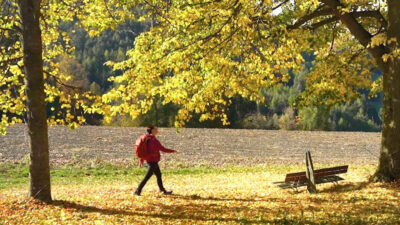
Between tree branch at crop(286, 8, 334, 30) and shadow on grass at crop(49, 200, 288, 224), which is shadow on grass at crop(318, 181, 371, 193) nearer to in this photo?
shadow on grass at crop(49, 200, 288, 224)

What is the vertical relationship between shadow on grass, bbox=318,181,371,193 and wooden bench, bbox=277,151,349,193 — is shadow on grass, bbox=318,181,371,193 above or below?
below

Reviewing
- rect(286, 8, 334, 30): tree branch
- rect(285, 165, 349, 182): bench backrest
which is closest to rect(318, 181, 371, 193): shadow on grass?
rect(285, 165, 349, 182): bench backrest

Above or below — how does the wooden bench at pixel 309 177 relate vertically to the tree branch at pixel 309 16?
below

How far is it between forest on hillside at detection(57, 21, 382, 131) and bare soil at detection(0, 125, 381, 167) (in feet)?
11.3

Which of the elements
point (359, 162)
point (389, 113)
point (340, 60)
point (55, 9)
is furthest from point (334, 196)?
point (359, 162)

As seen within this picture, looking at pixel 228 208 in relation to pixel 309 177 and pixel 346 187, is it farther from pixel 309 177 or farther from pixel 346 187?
pixel 346 187

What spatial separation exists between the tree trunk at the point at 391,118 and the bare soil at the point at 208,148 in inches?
525

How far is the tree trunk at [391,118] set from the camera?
38.2 feet

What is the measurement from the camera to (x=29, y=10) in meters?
8.93

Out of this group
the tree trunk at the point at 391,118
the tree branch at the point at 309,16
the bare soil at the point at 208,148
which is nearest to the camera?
the tree trunk at the point at 391,118

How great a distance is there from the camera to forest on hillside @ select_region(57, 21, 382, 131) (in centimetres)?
3931

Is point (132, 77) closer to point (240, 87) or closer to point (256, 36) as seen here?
point (240, 87)

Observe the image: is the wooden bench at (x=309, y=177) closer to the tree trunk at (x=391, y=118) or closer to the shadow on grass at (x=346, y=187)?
the shadow on grass at (x=346, y=187)

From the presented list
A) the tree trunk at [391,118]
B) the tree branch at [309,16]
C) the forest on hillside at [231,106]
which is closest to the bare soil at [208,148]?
the forest on hillside at [231,106]
